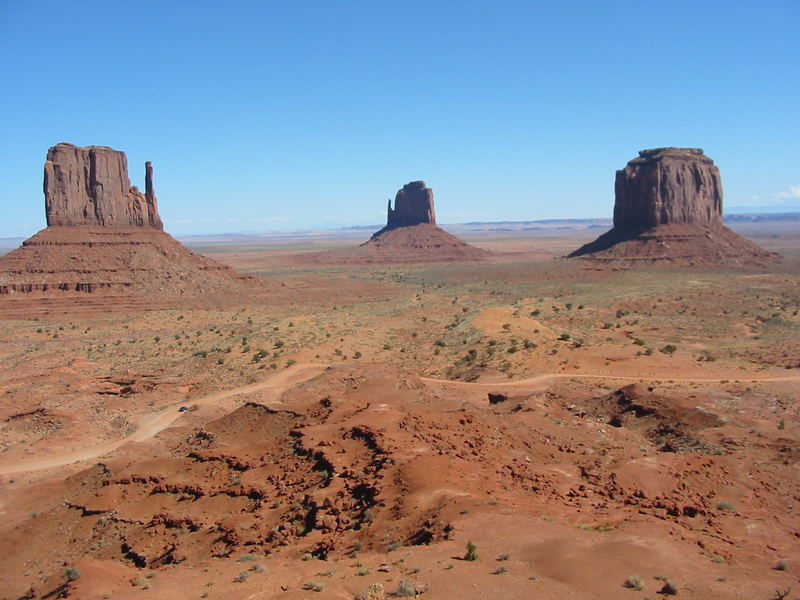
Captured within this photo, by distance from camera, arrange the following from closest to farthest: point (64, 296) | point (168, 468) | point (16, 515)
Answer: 1. point (16, 515)
2. point (168, 468)
3. point (64, 296)

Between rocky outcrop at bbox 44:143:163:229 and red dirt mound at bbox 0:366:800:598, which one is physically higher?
rocky outcrop at bbox 44:143:163:229

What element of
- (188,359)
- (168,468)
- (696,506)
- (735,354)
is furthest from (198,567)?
(735,354)

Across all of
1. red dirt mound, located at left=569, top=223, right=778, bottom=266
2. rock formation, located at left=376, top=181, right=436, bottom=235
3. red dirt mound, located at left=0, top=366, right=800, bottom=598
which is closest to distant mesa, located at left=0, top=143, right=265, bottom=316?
red dirt mound, located at left=0, top=366, right=800, bottom=598

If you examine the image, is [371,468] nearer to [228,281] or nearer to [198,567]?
[198,567]

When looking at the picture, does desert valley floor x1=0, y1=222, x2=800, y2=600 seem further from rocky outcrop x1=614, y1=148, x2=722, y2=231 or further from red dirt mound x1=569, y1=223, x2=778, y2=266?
rocky outcrop x1=614, y1=148, x2=722, y2=231

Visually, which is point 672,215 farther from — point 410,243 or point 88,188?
point 88,188

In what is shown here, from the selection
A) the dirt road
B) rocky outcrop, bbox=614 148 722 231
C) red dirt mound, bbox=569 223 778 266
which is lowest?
the dirt road

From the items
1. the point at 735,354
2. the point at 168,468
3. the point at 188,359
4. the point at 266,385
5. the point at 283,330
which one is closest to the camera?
the point at 168,468
